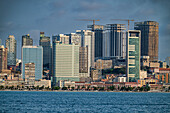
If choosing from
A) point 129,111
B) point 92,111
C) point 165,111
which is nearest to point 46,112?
point 92,111

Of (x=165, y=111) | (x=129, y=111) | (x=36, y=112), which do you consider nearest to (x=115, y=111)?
(x=129, y=111)

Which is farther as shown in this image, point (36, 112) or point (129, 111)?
point (129, 111)

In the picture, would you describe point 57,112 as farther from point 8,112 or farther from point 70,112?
point 8,112

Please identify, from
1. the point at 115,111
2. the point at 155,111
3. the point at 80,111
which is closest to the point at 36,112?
the point at 80,111

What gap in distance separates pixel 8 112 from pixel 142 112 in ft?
87.9

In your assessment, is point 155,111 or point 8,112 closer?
point 8,112

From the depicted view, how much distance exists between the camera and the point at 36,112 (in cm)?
9525

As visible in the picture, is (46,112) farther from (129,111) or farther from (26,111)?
(129,111)

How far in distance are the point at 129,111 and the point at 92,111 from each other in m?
7.95

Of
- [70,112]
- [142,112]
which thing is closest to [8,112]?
[70,112]

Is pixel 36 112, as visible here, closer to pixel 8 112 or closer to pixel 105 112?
pixel 8 112

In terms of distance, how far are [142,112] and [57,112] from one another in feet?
56.4

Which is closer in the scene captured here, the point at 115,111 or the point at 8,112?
the point at 8,112

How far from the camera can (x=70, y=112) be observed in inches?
3812
